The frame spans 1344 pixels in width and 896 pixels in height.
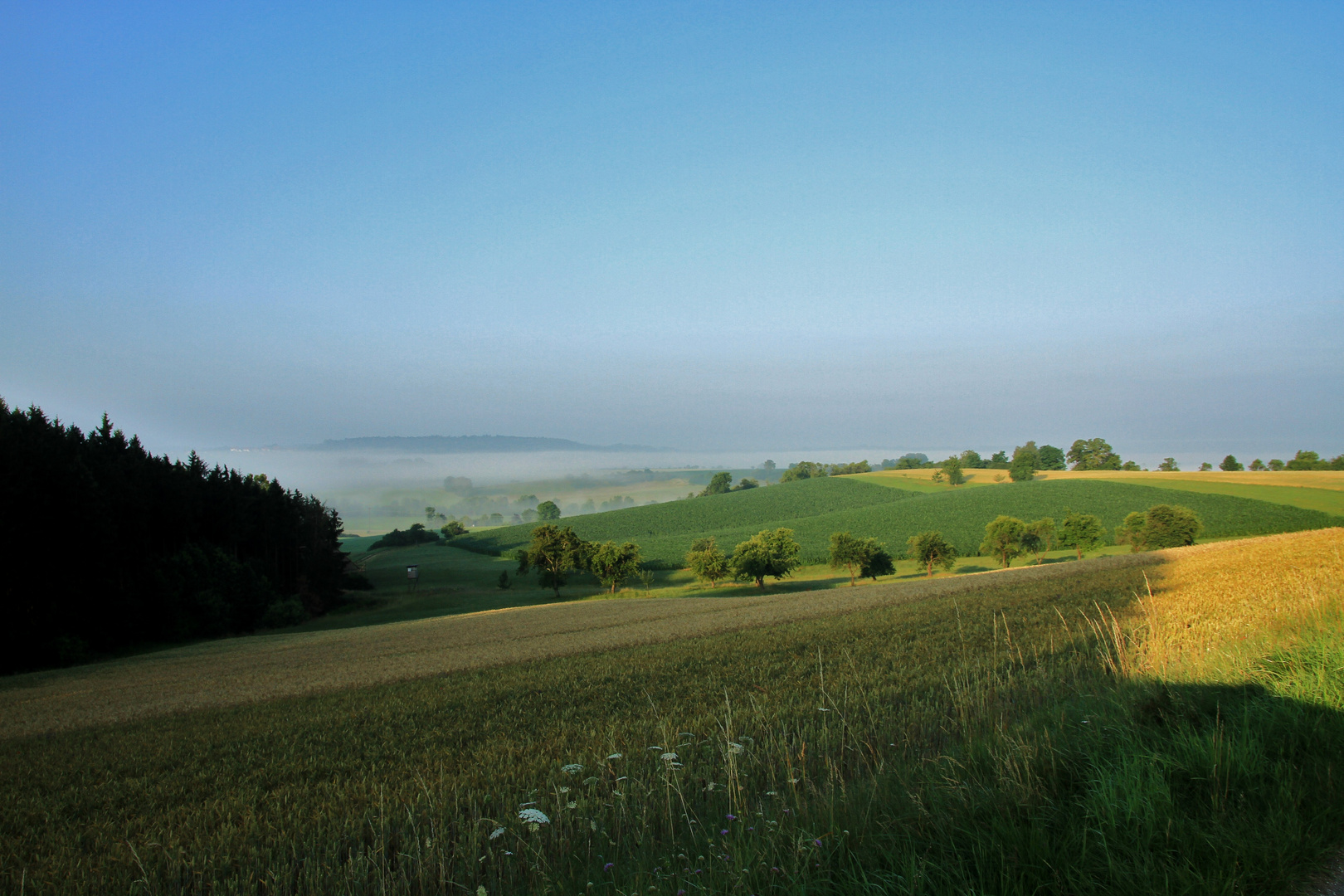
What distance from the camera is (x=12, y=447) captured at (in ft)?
97.6

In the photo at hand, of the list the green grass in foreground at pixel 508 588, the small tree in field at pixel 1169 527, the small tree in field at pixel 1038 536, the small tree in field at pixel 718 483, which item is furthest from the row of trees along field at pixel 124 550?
the small tree in field at pixel 718 483

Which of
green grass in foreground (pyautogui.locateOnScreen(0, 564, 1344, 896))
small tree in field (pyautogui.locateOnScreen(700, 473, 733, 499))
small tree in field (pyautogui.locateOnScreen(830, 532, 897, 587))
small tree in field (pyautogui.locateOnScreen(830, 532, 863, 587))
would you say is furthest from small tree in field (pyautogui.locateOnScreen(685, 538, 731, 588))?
small tree in field (pyautogui.locateOnScreen(700, 473, 733, 499))

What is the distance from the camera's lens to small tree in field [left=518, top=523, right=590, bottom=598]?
61.4m

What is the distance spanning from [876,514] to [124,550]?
75.3 meters

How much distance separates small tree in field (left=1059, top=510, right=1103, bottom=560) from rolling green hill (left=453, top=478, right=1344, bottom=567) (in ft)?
31.7

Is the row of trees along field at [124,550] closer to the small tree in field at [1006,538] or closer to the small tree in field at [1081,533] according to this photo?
the small tree in field at [1006,538]

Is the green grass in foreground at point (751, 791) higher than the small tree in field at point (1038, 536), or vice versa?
the green grass in foreground at point (751, 791)

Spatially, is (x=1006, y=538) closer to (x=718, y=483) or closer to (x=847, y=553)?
(x=847, y=553)

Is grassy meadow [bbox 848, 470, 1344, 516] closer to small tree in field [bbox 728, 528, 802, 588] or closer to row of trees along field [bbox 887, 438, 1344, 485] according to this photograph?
row of trees along field [bbox 887, 438, 1344, 485]

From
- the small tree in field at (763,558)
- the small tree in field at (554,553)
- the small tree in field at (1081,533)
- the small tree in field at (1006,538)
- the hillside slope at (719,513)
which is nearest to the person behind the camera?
the small tree in field at (763,558)

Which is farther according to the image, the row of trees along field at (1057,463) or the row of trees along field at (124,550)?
the row of trees along field at (1057,463)

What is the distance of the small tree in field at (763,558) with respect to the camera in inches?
2242

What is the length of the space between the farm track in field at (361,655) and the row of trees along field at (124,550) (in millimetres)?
4890

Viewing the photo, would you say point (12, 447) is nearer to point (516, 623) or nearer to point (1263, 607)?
point (516, 623)
